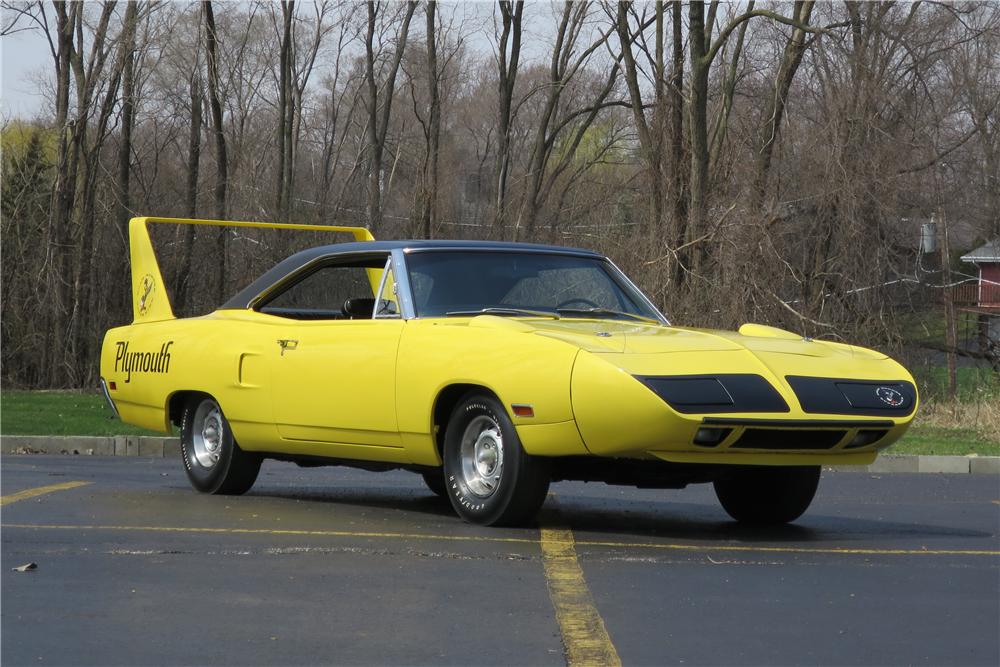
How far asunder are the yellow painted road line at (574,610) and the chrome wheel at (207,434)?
10.4ft

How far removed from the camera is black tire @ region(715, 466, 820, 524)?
8.30 m

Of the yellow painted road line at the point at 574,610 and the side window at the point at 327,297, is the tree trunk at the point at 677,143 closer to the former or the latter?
the side window at the point at 327,297

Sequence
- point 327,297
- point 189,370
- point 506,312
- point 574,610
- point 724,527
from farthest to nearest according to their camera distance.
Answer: point 327,297 < point 189,370 < point 724,527 < point 506,312 < point 574,610

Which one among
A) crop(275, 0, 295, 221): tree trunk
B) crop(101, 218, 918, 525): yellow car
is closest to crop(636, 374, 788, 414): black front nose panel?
crop(101, 218, 918, 525): yellow car

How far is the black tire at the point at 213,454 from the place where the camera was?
31.1 feet

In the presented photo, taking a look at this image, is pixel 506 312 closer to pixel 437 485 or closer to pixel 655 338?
pixel 655 338

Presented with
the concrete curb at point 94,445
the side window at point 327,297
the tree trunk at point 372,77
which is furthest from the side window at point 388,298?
the tree trunk at point 372,77

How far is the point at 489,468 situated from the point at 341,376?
123 centimetres

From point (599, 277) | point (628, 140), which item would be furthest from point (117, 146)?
point (599, 277)

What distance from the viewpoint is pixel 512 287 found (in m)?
8.54

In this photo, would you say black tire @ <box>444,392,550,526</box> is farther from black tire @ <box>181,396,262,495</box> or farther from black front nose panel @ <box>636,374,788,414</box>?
black tire @ <box>181,396,262,495</box>

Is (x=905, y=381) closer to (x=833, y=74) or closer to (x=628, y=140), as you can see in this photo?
(x=833, y=74)

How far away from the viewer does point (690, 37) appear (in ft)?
74.9

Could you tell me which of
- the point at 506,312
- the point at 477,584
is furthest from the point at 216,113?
the point at 477,584
